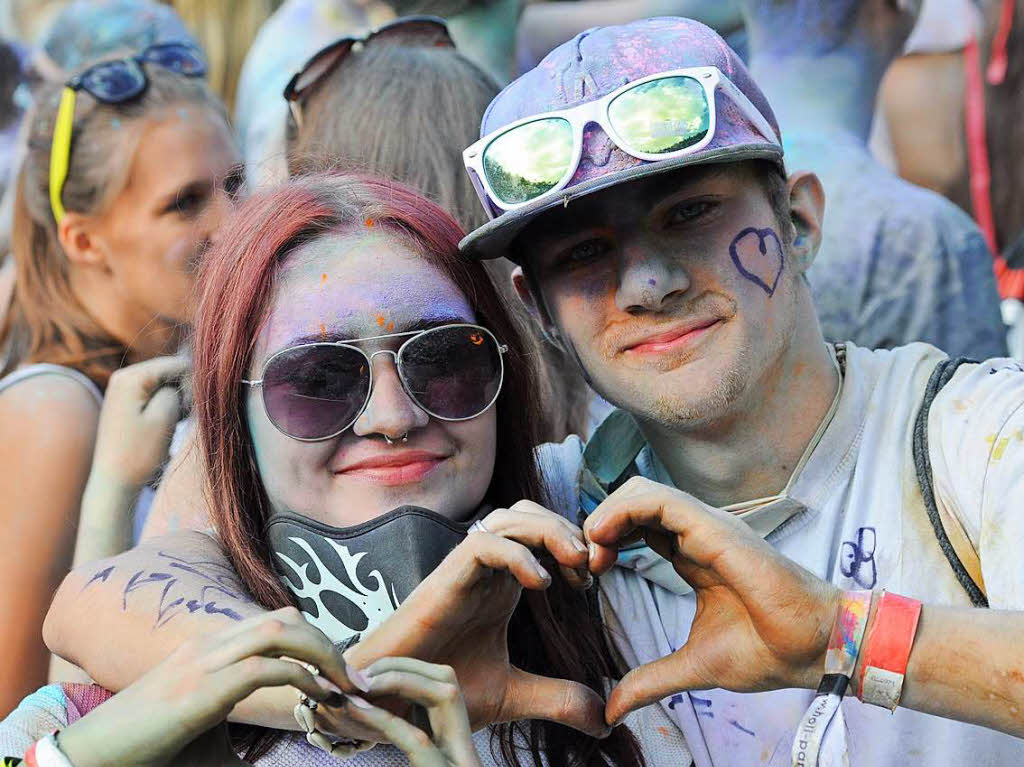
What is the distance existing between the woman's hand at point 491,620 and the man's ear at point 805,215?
2.94 feet

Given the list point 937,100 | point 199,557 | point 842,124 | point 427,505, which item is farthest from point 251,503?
point 937,100

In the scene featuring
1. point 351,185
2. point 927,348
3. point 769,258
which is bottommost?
point 927,348

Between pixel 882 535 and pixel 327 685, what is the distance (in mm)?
1094

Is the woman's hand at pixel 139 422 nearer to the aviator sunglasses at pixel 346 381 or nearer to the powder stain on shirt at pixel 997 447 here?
the aviator sunglasses at pixel 346 381

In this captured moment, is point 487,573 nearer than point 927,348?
Yes

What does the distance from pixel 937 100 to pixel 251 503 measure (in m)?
3.02

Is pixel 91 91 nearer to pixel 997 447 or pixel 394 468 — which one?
pixel 394 468

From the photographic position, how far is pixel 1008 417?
2105 millimetres

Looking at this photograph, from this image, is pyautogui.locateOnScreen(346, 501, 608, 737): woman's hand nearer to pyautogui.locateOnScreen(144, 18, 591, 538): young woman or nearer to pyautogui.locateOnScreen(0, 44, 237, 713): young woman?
pyautogui.locateOnScreen(144, 18, 591, 538): young woman

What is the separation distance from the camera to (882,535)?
2.28 metres

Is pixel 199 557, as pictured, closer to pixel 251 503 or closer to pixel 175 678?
pixel 251 503

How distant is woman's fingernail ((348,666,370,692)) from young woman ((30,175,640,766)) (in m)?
0.19

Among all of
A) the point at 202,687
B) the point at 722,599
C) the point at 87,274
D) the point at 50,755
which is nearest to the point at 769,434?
the point at 722,599

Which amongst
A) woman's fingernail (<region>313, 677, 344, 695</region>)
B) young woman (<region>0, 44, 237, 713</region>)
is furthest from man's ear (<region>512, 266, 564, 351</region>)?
young woman (<region>0, 44, 237, 713</region>)
